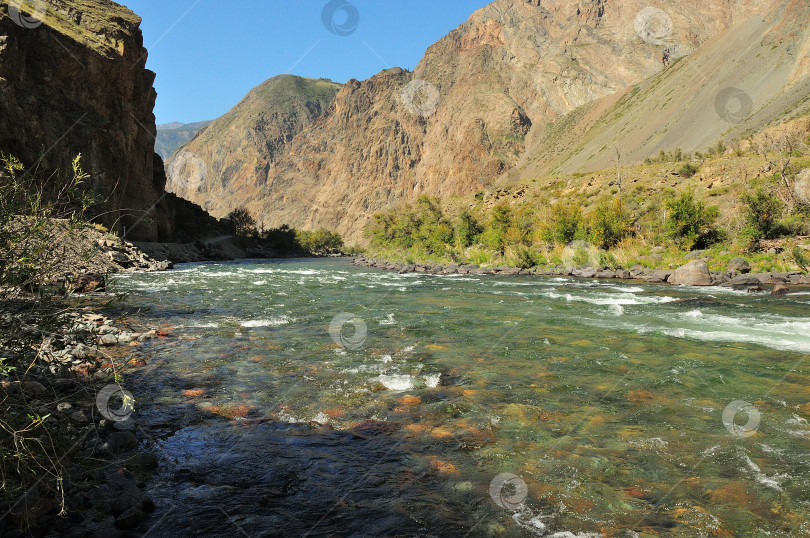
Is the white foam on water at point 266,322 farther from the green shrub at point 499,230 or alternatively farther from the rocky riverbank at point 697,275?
the green shrub at point 499,230

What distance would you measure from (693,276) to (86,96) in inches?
2450

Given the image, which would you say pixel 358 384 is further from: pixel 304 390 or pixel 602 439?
pixel 602 439

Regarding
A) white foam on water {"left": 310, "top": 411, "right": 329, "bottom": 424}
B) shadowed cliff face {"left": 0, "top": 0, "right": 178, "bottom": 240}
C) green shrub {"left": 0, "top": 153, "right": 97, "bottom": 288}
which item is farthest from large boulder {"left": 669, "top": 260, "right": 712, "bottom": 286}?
shadowed cliff face {"left": 0, "top": 0, "right": 178, "bottom": 240}

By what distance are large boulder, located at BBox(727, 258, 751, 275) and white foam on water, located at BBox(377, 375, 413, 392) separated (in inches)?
1023

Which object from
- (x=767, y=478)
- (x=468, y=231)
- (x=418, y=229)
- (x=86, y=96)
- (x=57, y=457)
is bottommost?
(x=767, y=478)

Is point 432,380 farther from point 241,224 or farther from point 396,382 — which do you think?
point 241,224

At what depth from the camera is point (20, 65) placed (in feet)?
137

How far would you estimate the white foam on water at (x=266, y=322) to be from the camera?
14.2 metres

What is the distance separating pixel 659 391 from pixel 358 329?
328 inches

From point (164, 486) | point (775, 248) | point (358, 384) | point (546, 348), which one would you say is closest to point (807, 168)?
point (775, 248)

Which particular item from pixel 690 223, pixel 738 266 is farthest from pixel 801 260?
pixel 690 223

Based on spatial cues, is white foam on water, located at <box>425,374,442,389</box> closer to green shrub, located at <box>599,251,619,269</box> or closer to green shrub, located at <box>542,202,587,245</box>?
green shrub, located at <box>599,251,619,269</box>

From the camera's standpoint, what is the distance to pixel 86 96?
2018 inches

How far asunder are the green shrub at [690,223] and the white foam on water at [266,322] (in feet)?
102
